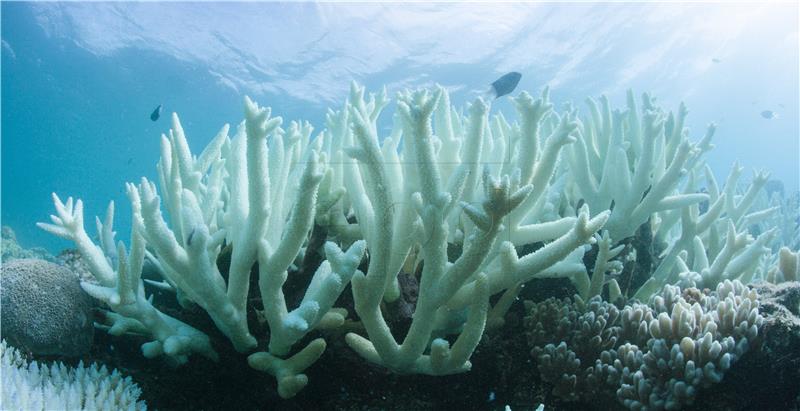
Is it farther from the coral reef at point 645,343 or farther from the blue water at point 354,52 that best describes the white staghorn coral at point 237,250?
the blue water at point 354,52

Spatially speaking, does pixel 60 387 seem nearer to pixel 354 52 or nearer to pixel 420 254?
pixel 420 254

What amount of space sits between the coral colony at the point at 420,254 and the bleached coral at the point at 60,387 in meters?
0.33

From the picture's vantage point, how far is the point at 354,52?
29578mm

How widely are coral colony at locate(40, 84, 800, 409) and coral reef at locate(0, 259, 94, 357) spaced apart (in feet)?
0.83

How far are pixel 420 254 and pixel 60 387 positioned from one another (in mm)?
2260

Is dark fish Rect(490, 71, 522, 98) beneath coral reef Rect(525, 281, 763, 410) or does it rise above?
above

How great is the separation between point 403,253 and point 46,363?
2615 mm

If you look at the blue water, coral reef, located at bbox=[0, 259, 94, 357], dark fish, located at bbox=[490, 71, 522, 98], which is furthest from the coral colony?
the blue water

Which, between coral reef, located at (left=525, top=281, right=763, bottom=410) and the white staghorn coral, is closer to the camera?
the white staghorn coral

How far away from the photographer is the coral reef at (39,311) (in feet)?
8.75

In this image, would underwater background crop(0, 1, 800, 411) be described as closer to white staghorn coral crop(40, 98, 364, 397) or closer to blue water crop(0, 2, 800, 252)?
white staghorn coral crop(40, 98, 364, 397)

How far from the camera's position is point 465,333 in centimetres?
210

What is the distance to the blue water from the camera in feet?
85.3

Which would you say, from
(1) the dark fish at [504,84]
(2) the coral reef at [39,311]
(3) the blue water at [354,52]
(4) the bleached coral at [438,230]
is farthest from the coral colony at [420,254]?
(3) the blue water at [354,52]
